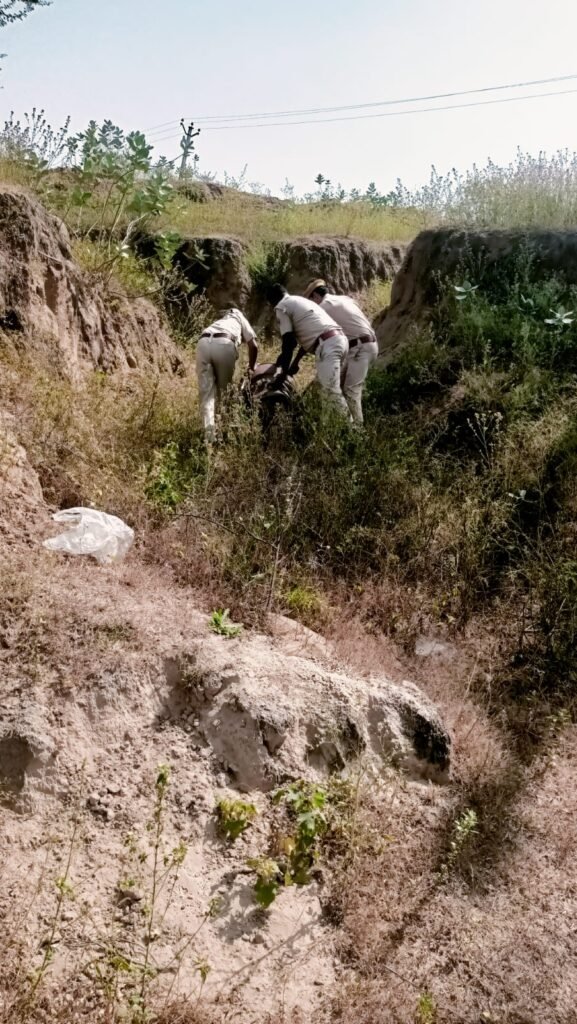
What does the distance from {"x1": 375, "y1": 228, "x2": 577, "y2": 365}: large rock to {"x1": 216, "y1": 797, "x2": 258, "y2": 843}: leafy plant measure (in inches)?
288

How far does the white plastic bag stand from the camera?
538cm

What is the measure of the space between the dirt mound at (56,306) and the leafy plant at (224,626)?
3.73m

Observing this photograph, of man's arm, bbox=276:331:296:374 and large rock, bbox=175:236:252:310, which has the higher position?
large rock, bbox=175:236:252:310

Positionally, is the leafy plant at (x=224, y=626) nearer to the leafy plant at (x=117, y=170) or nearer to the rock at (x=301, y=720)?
the rock at (x=301, y=720)

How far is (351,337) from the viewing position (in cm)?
897

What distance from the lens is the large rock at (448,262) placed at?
10.5 m

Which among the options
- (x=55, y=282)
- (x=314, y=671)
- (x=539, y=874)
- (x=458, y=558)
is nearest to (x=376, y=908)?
(x=539, y=874)

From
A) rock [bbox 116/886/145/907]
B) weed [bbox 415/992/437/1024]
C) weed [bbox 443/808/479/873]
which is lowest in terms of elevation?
weed [bbox 415/992/437/1024]

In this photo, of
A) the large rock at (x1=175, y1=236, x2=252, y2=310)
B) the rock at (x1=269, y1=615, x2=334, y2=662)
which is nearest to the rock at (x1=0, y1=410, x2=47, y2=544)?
the rock at (x1=269, y1=615, x2=334, y2=662)

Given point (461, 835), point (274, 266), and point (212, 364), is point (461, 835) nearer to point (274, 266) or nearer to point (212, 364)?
point (212, 364)

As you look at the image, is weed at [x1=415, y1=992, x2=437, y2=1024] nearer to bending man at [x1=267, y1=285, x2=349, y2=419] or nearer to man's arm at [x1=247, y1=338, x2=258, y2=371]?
bending man at [x1=267, y1=285, x2=349, y2=419]

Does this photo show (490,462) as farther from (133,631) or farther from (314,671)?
(133,631)

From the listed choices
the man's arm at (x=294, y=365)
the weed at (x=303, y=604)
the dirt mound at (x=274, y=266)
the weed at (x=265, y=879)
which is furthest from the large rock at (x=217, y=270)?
the weed at (x=265, y=879)

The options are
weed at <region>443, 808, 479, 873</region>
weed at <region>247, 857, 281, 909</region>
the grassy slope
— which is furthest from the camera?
weed at <region>443, 808, 479, 873</region>
